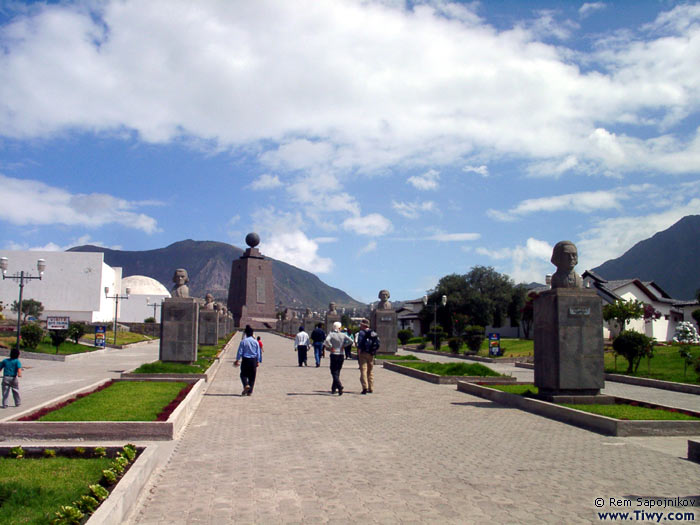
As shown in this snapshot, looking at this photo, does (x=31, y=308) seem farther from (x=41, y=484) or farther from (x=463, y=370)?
(x=41, y=484)

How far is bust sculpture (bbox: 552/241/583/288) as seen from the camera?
11.1 meters

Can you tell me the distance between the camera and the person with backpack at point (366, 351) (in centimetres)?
1280

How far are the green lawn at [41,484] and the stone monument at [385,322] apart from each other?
19.7 metres

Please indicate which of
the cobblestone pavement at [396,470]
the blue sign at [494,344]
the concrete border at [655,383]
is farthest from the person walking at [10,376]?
the blue sign at [494,344]

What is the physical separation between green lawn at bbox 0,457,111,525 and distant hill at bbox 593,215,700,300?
15002cm

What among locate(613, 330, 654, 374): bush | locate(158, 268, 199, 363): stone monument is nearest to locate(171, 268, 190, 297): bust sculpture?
locate(158, 268, 199, 363): stone monument

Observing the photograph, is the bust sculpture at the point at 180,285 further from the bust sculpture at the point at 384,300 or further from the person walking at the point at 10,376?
the bust sculpture at the point at 384,300

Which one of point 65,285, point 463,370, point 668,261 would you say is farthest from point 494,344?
point 668,261

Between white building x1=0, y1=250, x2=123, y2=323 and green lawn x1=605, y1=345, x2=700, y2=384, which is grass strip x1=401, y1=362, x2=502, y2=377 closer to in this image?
green lawn x1=605, y1=345, x2=700, y2=384

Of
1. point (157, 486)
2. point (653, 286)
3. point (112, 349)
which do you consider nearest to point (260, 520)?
point (157, 486)

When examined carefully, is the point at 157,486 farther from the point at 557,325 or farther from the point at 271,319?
the point at 271,319

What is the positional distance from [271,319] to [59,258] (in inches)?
1026

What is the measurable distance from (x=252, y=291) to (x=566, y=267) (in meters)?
67.4

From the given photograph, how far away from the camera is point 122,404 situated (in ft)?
31.0
